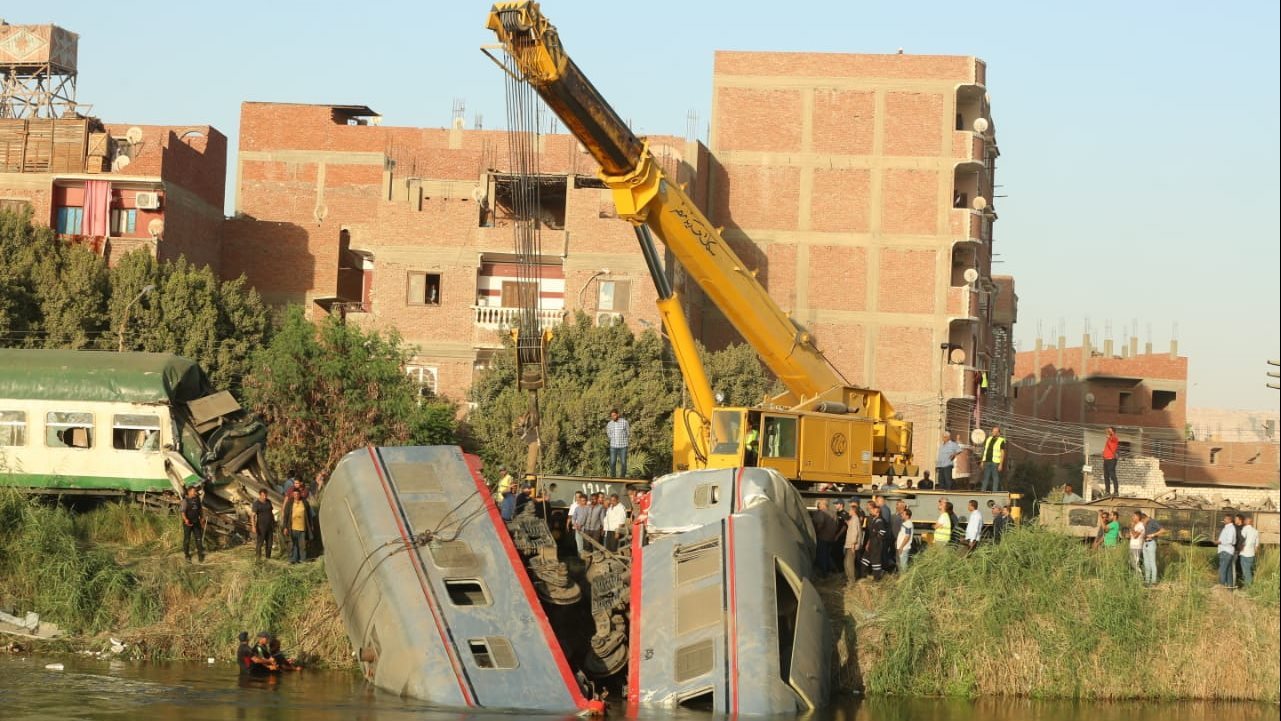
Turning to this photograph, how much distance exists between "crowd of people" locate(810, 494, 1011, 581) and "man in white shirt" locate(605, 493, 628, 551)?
3368 mm

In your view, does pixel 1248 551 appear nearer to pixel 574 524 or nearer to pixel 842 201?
pixel 574 524

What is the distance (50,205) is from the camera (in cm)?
5566

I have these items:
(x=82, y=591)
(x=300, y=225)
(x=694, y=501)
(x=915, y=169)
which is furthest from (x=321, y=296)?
(x=694, y=501)

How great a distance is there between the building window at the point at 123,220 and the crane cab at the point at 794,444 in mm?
32078

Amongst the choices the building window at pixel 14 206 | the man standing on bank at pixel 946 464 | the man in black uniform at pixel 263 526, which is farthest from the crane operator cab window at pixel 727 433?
the building window at pixel 14 206

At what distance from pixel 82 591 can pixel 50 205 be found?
→ 100.0ft

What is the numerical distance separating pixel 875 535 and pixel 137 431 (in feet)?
49.8

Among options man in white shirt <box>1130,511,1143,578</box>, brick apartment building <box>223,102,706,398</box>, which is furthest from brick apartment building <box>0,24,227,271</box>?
man in white shirt <box>1130,511,1143,578</box>

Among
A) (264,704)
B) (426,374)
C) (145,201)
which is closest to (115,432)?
(264,704)

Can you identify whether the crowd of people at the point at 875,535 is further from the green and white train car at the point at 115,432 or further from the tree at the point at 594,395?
the tree at the point at 594,395

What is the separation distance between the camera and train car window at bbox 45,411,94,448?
1300 inches

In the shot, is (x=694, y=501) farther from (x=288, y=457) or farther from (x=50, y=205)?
(x=50, y=205)

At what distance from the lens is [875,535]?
2753 centimetres

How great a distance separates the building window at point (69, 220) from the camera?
56.4m
